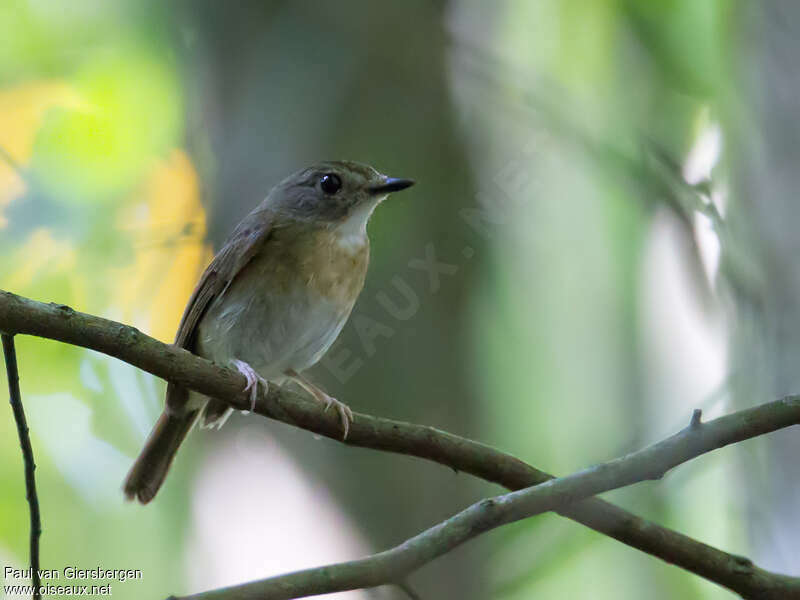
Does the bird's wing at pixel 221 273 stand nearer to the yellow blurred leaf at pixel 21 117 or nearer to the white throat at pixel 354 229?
the white throat at pixel 354 229

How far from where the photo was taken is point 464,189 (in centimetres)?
430

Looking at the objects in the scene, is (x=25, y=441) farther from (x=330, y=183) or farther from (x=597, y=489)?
(x=330, y=183)

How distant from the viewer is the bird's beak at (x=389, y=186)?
3686 mm

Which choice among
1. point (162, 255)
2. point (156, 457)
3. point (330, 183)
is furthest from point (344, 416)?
point (162, 255)

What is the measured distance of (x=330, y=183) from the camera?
390cm

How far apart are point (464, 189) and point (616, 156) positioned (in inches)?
36.7

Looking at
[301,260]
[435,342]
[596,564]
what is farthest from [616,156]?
[596,564]

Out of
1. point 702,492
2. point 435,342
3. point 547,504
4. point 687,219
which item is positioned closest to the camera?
point 547,504

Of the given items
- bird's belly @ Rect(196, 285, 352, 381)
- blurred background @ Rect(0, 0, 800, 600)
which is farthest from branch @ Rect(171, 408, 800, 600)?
bird's belly @ Rect(196, 285, 352, 381)

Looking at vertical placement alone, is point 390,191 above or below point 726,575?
above

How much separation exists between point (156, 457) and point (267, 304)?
0.77 meters

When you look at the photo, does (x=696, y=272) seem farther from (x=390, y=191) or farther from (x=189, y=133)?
(x=189, y=133)

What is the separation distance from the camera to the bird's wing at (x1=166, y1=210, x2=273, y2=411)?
11.9 feet

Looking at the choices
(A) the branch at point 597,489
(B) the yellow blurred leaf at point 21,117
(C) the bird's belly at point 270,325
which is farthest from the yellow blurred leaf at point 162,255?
(A) the branch at point 597,489
